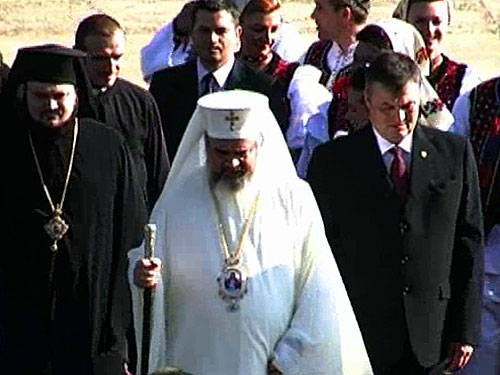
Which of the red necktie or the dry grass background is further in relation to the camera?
the dry grass background

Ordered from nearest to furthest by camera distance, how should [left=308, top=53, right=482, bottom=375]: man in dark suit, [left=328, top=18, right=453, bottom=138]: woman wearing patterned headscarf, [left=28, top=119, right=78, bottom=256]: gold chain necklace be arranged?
[left=28, top=119, right=78, bottom=256]: gold chain necklace → [left=308, top=53, right=482, bottom=375]: man in dark suit → [left=328, top=18, right=453, bottom=138]: woman wearing patterned headscarf

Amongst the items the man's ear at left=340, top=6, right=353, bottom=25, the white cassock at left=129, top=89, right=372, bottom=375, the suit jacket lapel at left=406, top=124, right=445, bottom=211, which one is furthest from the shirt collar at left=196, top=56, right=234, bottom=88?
the white cassock at left=129, top=89, right=372, bottom=375

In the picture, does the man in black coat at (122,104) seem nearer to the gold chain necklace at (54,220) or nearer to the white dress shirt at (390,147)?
the gold chain necklace at (54,220)

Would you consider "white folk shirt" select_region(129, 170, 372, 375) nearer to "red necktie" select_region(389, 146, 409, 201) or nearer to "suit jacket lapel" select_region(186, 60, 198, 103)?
"red necktie" select_region(389, 146, 409, 201)

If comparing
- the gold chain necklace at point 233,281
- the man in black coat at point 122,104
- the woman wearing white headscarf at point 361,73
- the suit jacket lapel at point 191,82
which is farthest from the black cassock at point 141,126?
the gold chain necklace at point 233,281

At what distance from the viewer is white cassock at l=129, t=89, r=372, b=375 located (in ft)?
26.6

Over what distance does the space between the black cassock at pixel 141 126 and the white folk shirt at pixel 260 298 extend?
1629mm

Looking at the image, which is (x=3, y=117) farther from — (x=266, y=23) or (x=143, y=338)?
(x=266, y=23)

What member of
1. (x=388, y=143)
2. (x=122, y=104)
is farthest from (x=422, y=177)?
(x=122, y=104)

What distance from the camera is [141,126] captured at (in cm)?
994

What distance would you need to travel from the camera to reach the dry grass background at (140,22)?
1909cm

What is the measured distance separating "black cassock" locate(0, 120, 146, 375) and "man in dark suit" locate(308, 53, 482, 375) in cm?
93

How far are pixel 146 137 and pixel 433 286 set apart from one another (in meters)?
1.90

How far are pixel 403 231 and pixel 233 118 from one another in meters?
1.09
